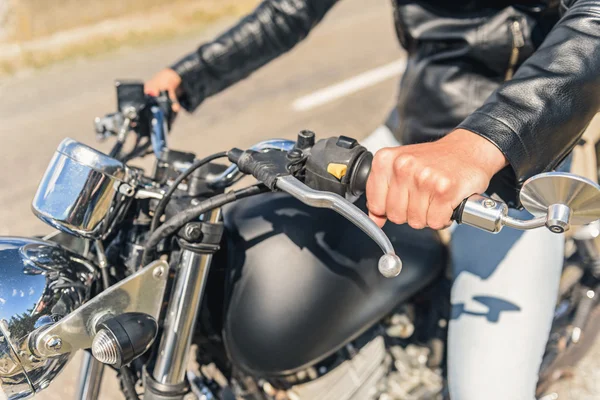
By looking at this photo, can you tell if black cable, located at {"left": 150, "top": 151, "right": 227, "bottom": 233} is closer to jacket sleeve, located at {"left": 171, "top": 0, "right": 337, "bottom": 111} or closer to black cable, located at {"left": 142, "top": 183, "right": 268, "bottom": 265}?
black cable, located at {"left": 142, "top": 183, "right": 268, "bottom": 265}

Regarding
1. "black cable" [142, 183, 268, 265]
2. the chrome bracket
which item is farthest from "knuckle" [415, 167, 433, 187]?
the chrome bracket

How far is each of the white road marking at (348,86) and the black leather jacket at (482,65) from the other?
3.42 m

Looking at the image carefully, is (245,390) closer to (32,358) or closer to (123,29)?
(32,358)

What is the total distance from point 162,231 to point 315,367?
0.62 metres

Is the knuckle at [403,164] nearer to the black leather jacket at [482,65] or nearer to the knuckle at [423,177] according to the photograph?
the knuckle at [423,177]

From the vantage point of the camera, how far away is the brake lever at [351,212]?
42.1 inches

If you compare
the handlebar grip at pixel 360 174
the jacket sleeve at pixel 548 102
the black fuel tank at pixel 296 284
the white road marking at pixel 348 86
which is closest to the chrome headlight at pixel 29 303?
the black fuel tank at pixel 296 284

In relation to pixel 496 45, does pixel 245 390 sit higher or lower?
lower

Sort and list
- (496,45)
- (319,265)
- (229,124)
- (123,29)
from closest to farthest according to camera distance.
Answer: (319,265) → (496,45) → (229,124) → (123,29)

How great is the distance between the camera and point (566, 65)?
1.30 meters

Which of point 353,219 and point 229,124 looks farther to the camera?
point 229,124

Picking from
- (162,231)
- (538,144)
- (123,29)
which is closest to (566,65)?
(538,144)

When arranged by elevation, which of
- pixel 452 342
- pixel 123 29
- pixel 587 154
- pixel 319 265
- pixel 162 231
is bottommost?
pixel 123 29

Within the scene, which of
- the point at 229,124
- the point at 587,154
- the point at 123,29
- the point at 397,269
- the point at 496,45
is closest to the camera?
the point at 397,269
